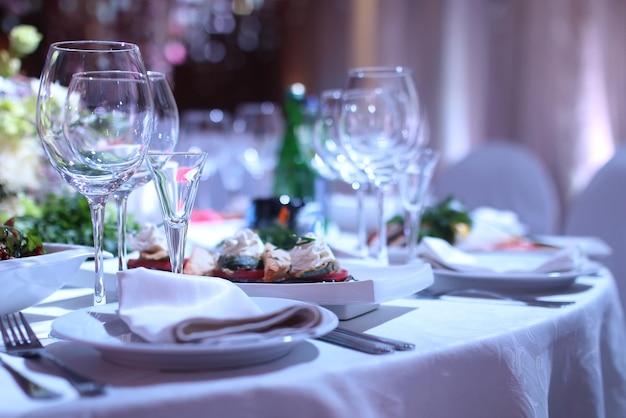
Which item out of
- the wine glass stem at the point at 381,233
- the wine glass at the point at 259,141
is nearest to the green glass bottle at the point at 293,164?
the wine glass at the point at 259,141

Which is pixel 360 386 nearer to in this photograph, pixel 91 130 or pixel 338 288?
pixel 338 288

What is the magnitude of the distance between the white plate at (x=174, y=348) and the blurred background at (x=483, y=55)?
8.23 feet

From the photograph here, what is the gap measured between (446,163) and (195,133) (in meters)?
2.32

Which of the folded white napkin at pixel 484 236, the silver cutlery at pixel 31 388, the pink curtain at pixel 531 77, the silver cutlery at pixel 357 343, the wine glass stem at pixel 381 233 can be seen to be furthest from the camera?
the pink curtain at pixel 531 77

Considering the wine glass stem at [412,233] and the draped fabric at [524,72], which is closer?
the wine glass stem at [412,233]

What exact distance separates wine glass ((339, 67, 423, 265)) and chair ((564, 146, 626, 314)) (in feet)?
2.82

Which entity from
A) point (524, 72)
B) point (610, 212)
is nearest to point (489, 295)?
point (610, 212)

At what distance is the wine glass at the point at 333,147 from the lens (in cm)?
135

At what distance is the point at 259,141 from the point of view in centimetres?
225

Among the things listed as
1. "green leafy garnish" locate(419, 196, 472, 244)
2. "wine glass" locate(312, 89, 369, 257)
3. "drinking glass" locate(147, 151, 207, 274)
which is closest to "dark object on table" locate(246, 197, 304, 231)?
"wine glass" locate(312, 89, 369, 257)

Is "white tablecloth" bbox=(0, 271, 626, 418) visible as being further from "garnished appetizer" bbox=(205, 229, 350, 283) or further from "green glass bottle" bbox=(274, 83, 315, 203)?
"green glass bottle" bbox=(274, 83, 315, 203)

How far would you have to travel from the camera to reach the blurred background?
130 inches

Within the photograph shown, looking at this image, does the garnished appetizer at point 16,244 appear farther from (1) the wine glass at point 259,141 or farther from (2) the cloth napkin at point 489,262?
(1) the wine glass at point 259,141

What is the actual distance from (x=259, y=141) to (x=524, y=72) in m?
1.96
